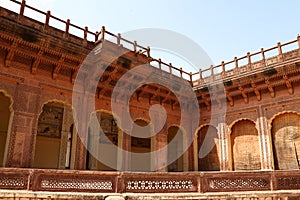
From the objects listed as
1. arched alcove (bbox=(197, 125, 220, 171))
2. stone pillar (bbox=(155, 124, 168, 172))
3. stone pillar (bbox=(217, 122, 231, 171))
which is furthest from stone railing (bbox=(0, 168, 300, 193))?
arched alcove (bbox=(197, 125, 220, 171))

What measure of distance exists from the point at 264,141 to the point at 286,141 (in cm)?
71

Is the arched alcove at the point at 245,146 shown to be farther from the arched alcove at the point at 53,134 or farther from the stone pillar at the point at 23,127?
the stone pillar at the point at 23,127

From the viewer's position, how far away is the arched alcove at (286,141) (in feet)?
31.4

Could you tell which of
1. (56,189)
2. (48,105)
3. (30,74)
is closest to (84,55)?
(30,74)

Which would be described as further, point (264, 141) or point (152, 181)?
point (264, 141)

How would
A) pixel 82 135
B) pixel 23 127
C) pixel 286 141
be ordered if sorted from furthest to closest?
pixel 286 141
pixel 82 135
pixel 23 127

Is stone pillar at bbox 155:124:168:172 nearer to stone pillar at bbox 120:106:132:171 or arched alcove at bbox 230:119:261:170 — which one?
stone pillar at bbox 120:106:132:171

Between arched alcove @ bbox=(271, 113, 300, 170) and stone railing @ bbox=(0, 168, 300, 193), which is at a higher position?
arched alcove @ bbox=(271, 113, 300, 170)

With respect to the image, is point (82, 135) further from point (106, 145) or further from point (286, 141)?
point (286, 141)

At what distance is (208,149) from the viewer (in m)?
11.7

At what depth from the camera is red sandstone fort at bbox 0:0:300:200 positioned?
593cm

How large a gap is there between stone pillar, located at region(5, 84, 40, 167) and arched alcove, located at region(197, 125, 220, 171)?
6779mm

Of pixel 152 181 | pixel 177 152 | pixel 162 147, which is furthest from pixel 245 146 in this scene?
pixel 152 181

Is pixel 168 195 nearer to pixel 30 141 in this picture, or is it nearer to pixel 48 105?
pixel 30 141
